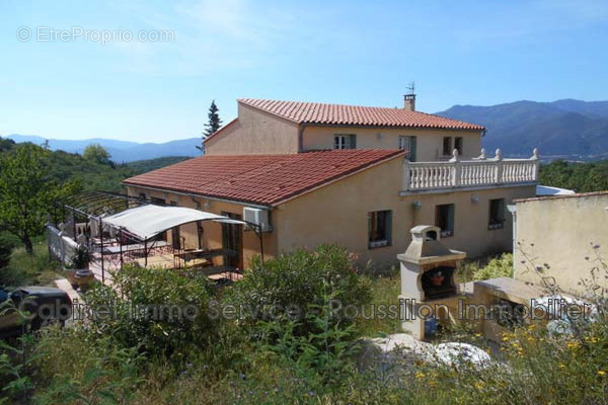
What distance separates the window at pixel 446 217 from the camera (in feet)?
54.4

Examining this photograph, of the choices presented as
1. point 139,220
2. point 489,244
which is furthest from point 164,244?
point 489,244

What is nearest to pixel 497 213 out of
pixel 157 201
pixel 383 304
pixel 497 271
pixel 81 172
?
pixel 497 271

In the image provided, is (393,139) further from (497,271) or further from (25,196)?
(25,196)

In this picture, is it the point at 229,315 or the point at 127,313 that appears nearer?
the point at 127,313

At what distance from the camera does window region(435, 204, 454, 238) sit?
16594mm

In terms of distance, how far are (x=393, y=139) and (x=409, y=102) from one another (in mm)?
7389

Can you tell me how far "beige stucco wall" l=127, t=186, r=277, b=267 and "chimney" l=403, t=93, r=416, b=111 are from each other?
54.1 ft

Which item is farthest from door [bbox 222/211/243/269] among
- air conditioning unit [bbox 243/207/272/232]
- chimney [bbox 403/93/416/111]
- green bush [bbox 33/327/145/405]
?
chimney [bbox 403/93/416/111]

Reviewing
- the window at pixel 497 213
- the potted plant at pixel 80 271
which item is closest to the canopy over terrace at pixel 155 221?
the potted plant at pixel 80 271

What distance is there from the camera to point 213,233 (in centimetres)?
1583

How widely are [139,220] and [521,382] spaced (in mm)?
11743

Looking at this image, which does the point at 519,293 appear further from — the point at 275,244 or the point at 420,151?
the point at 420,151

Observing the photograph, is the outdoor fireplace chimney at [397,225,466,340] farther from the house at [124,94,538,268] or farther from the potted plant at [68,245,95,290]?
the potted plant at [68,245,95,290]

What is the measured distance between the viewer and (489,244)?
706 inches
